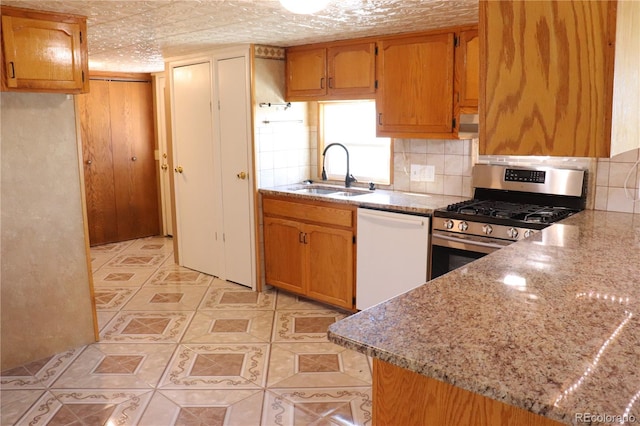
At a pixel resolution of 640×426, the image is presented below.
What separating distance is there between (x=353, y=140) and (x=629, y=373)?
139 inches

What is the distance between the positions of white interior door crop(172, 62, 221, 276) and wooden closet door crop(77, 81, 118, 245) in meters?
1.38

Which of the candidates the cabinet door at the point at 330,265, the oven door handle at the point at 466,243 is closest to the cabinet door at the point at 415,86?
the oven door handle at the point at 466,243

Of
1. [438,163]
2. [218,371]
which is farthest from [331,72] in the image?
[218,371]

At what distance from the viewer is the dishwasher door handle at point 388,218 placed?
10.9ft

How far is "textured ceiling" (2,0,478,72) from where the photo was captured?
2.72m

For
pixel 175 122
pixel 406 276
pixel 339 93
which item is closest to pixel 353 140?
pixel 339 93

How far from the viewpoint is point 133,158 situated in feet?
20.6

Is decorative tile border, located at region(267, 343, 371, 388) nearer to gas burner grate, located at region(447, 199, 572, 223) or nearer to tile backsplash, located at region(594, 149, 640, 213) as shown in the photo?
gas burner grate, located at region(447, 199, 572, 223)

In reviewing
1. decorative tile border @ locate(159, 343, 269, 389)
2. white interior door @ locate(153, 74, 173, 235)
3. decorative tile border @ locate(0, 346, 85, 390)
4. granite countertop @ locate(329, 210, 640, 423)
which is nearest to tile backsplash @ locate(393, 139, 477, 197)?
decorative tile border @ locate(159, 343, 269, 389)

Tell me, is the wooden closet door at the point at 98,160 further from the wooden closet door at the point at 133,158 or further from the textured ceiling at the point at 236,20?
the textured ceiling at the point at 236,20

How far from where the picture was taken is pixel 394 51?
366cm

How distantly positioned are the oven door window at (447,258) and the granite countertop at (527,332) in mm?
1179

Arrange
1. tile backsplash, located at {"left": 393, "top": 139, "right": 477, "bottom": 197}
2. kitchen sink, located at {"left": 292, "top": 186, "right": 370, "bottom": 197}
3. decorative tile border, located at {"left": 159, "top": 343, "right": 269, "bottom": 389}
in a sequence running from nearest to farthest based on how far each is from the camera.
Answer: decorative tile border, located at {"left": 159, "top": 343, "right": 269, "bottom": 389}
tile backsplash, located at {"left": 393, "top": 139, "right": 477, "bottom": 197}
kitchen sink, located at {"left": 292, "top": 186, "right": 370, "bottom": 197}

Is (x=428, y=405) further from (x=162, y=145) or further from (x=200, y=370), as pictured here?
(x=162, y=145)
